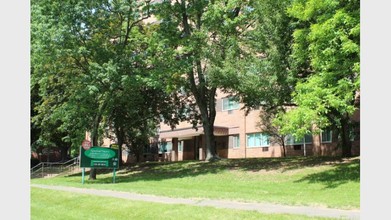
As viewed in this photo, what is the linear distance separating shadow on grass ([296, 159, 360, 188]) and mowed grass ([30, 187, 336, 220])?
6.53m

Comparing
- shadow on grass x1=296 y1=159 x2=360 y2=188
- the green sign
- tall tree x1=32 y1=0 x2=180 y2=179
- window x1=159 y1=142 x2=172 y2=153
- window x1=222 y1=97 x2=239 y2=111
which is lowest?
window x1=159 y1=142 x2=172 y2=153

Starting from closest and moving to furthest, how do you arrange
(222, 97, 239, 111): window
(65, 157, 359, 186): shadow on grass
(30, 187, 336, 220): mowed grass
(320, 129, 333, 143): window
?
(30, 187, 336, 220): mowed grass → (65, 157, 359, 186): shadow on grass → (320, 129, 333, 143): window → (222, 97, 239, 111): window

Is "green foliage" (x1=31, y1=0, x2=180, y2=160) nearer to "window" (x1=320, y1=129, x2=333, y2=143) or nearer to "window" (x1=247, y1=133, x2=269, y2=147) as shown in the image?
"window" (x1=247, y1=133, x2=269, y2=147)

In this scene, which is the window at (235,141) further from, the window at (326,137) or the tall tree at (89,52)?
the tall tree at (89,52)

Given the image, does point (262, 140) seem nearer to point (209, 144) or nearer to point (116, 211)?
point (209, 144)

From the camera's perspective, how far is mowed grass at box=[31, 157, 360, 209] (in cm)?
1416

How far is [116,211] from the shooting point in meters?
12.9

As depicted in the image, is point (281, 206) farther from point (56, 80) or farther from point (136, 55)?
point (56, 80)

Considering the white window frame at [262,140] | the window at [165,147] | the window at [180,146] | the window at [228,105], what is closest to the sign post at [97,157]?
the white window frame at [262,140]

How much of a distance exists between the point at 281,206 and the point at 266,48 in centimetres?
1127

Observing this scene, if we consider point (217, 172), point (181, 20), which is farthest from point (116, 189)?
point (181, 20)

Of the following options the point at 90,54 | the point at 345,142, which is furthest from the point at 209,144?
the point at 90,54

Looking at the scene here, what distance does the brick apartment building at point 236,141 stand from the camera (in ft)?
118

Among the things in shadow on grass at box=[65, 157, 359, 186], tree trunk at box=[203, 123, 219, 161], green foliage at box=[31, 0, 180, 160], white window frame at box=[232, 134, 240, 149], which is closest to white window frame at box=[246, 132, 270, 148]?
white window frame at box=[232, 134, 240, 149]
